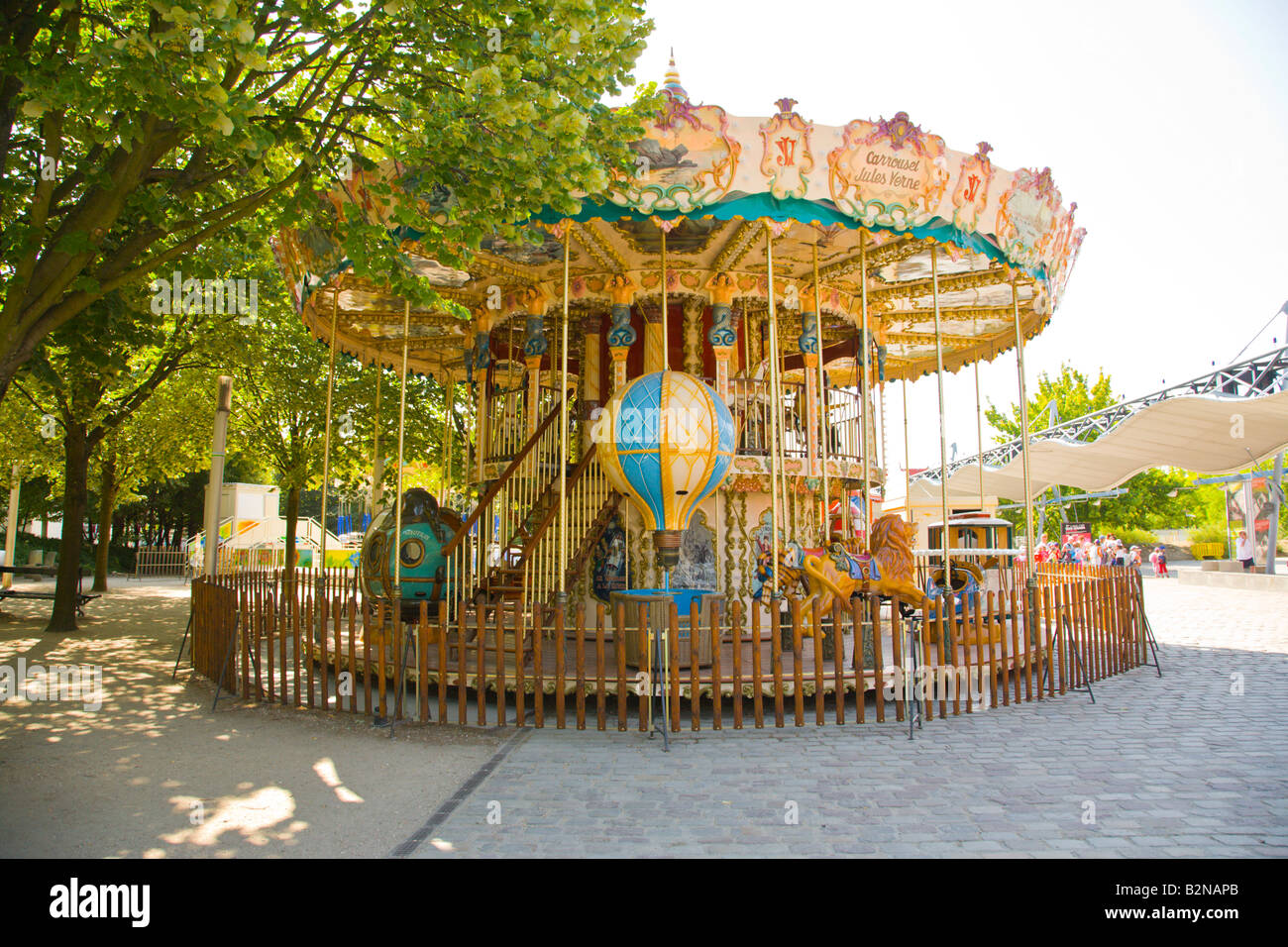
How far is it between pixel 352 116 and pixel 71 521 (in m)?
11.9

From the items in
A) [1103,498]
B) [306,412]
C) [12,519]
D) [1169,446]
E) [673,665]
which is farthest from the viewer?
[1103,498]

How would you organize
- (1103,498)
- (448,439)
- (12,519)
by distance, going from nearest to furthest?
(448,439)
(12,519)
(1103,498)

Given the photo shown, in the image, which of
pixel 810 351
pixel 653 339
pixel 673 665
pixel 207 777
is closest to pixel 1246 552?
pixel 810 351

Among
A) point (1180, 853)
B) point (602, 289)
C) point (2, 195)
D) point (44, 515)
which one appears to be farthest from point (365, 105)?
point (44, 515)

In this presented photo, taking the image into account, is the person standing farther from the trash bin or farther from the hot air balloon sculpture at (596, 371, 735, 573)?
the trash bin

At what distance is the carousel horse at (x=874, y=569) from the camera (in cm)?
813

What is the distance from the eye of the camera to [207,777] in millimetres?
5512

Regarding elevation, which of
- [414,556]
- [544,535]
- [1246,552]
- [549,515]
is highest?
[549,515]

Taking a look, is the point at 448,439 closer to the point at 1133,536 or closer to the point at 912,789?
the point at 912,789

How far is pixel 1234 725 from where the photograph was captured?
22.8 feet

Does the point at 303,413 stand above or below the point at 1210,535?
above

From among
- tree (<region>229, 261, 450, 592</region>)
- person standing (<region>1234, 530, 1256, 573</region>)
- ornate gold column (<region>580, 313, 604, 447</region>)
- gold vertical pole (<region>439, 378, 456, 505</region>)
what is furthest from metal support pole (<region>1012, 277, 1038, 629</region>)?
person standing (<region>1234, 530, 1256, 573</region>)

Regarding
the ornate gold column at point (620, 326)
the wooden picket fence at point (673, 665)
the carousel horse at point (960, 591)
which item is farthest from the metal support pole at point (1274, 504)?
the ornate gold column at point (620, 326)

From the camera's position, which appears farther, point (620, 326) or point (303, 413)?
point (303, 413)
